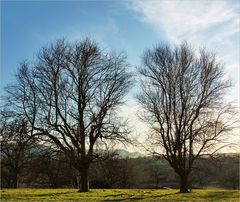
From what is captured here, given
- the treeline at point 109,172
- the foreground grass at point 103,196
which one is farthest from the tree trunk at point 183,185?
the foreground grass at point 103,196

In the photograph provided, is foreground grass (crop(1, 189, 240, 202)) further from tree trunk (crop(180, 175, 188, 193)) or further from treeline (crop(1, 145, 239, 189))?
treeline (crop(1, 145, 239, 189))

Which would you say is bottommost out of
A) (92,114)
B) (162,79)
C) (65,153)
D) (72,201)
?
(72,201)

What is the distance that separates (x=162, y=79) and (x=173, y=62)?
5.91 ft

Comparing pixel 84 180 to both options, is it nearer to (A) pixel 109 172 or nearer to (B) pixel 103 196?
(B) pixel 103 196

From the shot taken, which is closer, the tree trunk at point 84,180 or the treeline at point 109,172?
the tree trunk at point 84,180

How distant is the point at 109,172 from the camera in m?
67.8

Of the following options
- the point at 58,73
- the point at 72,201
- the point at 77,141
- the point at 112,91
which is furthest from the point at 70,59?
the point at 72,201

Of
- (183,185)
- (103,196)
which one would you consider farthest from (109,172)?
(103,196)

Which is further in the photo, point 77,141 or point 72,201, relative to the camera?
point 77,141

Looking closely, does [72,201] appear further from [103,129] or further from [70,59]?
[70,59]

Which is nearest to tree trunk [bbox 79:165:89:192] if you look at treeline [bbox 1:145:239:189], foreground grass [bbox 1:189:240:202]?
treeline [bbox 1:145:239:189]

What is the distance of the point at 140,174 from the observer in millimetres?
83688

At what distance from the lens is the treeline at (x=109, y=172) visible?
35.4m

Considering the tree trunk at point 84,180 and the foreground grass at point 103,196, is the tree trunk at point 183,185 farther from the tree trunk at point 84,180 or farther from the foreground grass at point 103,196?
the tree trunk at point 84,180
